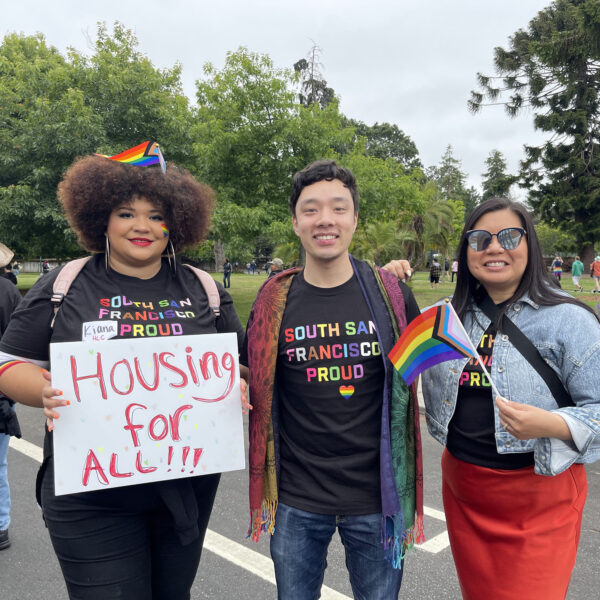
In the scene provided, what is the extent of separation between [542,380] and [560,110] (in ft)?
97.7

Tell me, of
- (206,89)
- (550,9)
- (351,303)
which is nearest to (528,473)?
(351,303)

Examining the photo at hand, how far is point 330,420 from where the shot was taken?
6.13ft

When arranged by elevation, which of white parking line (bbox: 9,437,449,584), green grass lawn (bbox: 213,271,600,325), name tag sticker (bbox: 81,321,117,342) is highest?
name tag sticker (bbox: 81,321,117,342)

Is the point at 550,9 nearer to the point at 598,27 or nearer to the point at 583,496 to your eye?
the point at 598,27

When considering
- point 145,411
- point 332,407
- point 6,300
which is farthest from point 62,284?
point 6,300

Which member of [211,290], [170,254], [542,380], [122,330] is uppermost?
[170,254]

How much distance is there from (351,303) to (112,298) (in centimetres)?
90

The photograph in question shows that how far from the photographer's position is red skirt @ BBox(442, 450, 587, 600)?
173cm

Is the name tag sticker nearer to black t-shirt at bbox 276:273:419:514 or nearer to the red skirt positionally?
black t-shirt at bbox 276:273:419:514

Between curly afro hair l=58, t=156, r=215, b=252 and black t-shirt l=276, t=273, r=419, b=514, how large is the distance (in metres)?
0.64

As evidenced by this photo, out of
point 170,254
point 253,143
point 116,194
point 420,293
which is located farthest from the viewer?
point 420,293

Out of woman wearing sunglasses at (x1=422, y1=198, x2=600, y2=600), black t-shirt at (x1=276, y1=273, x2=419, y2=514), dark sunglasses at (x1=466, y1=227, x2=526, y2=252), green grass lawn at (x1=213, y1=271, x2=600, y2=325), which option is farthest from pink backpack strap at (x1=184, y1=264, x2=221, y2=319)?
green grass lawn at (x1=213, y1=271, x2=600, y2=325)

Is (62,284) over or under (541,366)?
over

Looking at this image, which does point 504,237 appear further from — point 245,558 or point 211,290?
point 245,558
